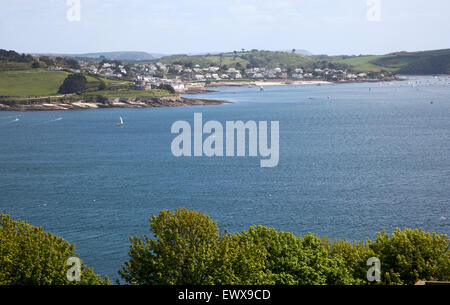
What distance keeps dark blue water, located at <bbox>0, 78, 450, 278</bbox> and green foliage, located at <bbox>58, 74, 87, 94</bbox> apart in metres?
53.5

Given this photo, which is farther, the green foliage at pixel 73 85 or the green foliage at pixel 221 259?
the green foliage at pixel 73 85

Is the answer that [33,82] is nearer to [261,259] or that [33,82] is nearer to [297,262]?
[261,259]

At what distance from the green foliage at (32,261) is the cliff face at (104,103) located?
13634cm

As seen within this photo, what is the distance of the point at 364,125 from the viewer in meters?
112

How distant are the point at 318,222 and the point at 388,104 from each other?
12420 cm

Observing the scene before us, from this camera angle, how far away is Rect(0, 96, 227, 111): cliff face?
497ft

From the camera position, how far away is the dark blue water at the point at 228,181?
144 ft

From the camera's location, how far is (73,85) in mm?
167000

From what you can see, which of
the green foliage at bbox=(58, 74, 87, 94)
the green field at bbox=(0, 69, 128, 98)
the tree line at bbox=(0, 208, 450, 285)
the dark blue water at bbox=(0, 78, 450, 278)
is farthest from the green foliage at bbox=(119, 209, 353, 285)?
the green foliage at bbox=(58, 74, 87, 94)

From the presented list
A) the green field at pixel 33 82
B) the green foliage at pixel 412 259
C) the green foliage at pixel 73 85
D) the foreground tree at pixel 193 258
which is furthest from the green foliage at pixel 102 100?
the green foliage at pixel 412 259

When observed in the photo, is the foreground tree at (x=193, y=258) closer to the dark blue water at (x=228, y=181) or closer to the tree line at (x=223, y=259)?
the tree line at (x=223, y=259)

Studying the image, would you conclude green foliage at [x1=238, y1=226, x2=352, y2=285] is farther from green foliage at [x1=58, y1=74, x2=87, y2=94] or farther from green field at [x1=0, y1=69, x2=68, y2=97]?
green foliage at [x1=58, y1=74, x2=87, y2=94]

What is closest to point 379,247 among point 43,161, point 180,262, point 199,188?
point 180,262

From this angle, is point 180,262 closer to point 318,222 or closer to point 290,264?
point 290,264
